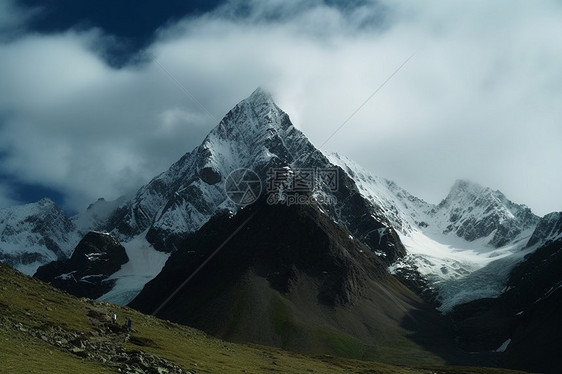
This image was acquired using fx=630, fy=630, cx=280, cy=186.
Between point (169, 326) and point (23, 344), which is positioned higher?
point (169, 326)

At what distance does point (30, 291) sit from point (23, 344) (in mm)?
47301

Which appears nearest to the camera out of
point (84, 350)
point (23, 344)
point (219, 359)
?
point (23, 344)

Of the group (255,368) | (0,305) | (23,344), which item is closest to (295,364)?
(255,368)

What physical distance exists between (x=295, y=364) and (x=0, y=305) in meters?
64.5

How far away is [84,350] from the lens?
74062 millimetres

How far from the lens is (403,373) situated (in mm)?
166125

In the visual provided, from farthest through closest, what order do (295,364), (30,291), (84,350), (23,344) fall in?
(295,364), (30,291), (84,350), (23,344)

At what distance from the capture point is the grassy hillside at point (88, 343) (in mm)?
66312

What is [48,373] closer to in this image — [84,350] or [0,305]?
[84,350]

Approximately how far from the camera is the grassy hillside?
2611 inches

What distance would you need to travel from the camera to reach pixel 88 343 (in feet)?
260

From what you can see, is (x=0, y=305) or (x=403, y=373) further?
(x=403, y=373)

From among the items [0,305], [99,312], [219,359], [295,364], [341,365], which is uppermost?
[341,365]

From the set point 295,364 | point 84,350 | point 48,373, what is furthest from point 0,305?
point 295,364
